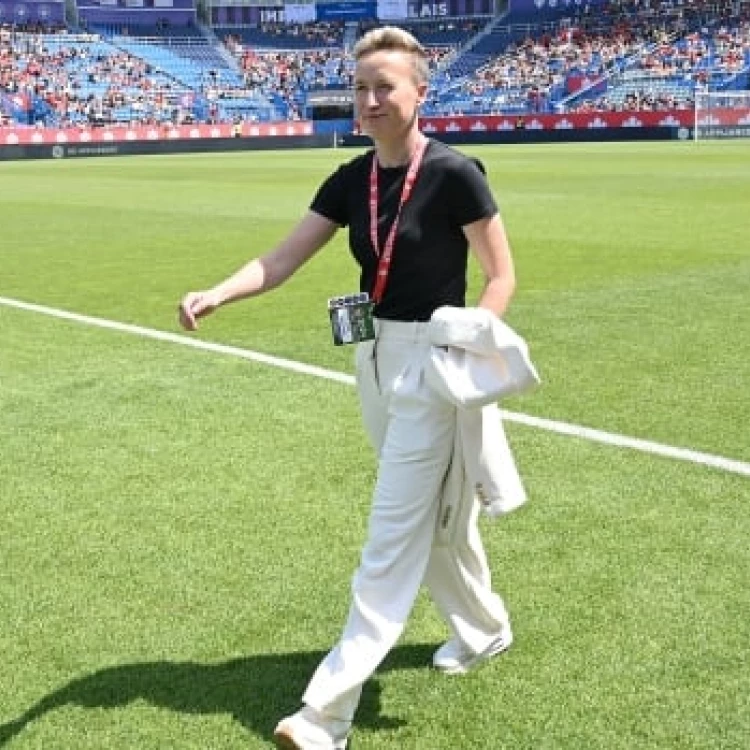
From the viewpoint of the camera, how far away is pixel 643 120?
5447cm

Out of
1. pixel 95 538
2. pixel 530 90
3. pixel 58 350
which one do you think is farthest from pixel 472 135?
pixel 95 538

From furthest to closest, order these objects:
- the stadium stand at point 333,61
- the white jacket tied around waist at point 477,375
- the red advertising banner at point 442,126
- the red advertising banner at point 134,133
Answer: the stadium stand at point 333,61 < the red advertising banner at point 134,133 < the red advertising banner at point 442,126 < the white jacket tied around waist at point 477,375

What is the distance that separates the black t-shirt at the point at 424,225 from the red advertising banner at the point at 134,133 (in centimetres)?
5440

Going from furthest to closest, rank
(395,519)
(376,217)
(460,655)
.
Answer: (460,655)
(376,217)
(395,519)

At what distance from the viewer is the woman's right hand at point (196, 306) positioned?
382 centimetres

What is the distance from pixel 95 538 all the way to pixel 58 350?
469cm

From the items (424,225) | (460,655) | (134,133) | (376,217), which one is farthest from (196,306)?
(134,133)

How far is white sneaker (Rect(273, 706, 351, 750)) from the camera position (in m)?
3.41

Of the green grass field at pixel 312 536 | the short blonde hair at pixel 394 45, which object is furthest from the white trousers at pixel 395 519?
the short blonde hair at pixel 394 45

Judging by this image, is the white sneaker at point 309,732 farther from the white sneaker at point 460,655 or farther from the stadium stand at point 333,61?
the stadium stand at point 333,61

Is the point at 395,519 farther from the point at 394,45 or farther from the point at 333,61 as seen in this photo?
the point at 333,61

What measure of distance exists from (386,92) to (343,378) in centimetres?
512

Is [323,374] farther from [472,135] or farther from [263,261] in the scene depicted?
[472,135]

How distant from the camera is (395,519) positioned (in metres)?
3.58
